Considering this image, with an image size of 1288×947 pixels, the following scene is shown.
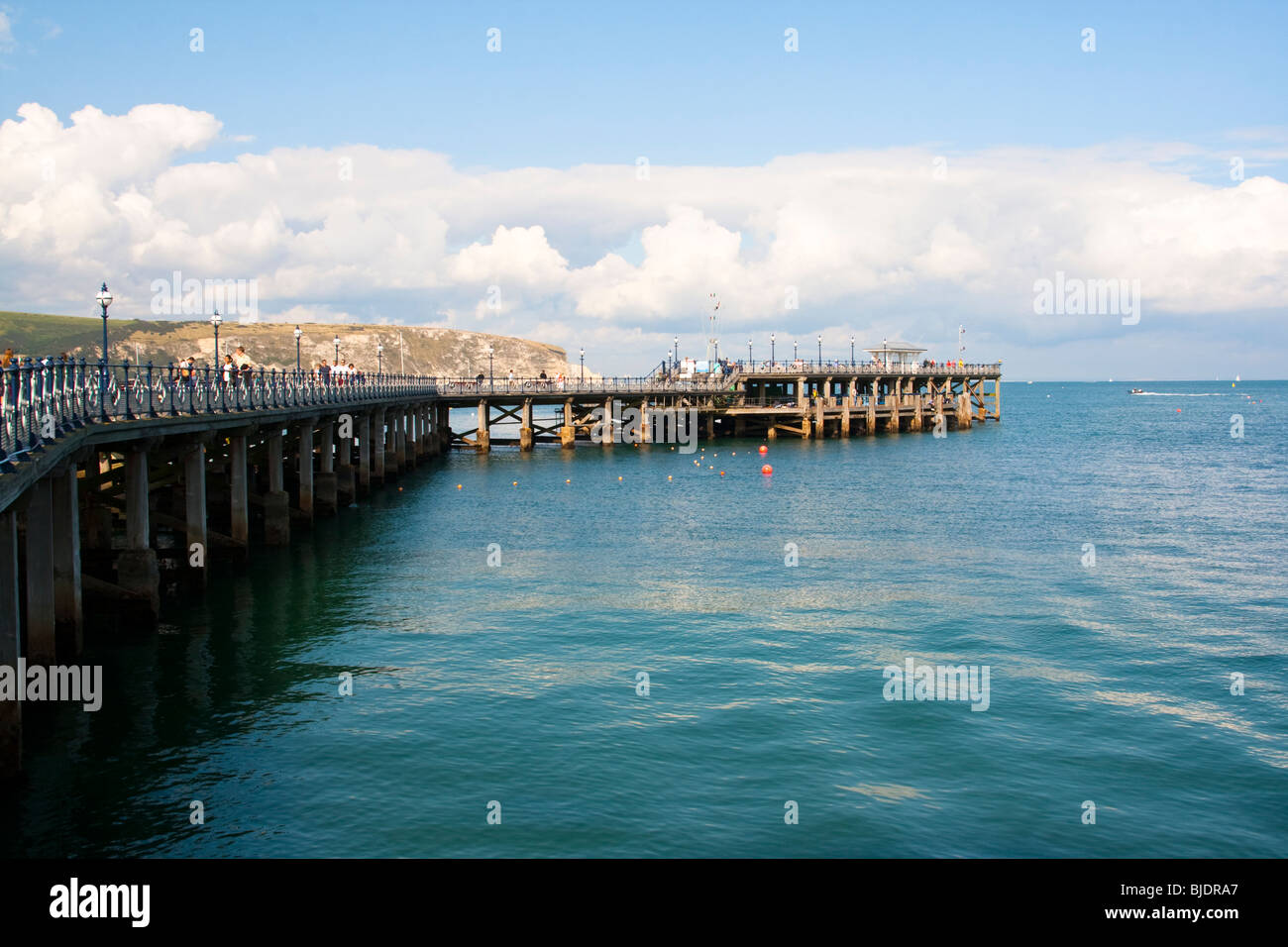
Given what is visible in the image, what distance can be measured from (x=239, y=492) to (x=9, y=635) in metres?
20.8

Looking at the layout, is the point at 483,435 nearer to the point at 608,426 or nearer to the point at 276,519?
the point at 608,426

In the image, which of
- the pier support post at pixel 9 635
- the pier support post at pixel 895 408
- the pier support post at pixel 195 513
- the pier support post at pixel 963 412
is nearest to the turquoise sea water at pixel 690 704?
the pier support post at pixel 9 635

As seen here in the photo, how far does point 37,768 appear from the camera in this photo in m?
17.9

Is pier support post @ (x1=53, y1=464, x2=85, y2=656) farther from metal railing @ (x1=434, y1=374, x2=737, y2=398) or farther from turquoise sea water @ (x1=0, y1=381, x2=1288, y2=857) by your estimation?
metal railing @ (x1=434, y1=374, x2=737, y2=398)

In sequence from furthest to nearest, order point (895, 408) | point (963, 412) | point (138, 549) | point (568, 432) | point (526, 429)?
point (963, 412) → point (895, 408) → point (568, 432) → point (526, 429) → point (138, 549)

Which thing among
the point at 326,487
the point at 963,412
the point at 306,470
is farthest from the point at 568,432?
the point at 963,412

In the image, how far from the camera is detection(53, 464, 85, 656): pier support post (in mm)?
23266

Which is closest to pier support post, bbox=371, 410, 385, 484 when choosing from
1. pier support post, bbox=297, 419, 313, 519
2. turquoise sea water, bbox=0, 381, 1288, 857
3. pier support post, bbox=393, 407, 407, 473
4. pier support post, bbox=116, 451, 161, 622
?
pier support post, bbox=393, 407, 407, 473

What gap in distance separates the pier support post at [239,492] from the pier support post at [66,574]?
1315 cm

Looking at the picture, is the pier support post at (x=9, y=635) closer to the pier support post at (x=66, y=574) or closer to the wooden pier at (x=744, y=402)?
the pier support post at (x=66, y=574)

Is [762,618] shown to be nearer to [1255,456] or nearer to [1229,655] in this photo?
[1229,655]

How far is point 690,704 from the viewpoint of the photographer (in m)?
22.0
